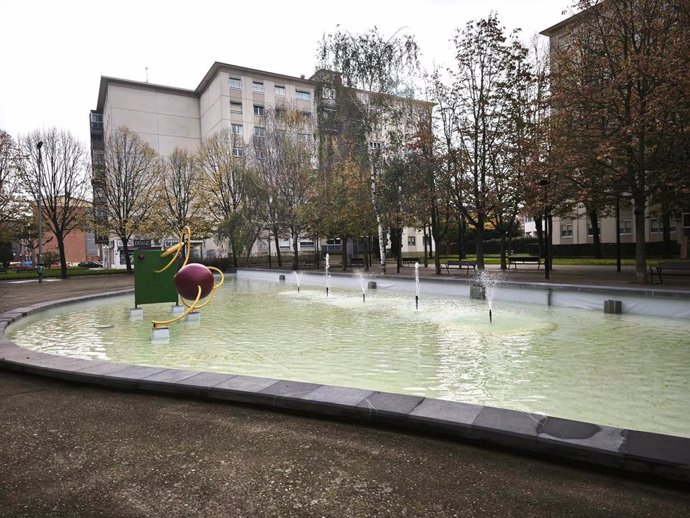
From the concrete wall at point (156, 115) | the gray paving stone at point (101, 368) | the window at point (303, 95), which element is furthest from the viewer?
the window at point (303, 95)

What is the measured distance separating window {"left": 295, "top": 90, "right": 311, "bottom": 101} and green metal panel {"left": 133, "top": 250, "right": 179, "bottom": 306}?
168ft

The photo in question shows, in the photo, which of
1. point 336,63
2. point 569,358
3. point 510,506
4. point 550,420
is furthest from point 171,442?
point 336,63

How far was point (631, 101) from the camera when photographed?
1722cm

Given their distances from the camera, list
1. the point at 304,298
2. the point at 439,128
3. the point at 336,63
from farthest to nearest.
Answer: the point at 336,63 → the point at 439,128 → the point at 304,298

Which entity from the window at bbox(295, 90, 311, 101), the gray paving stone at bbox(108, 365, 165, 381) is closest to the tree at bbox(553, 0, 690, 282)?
the gray paving stone at bbox(108, 365, 165, 381)

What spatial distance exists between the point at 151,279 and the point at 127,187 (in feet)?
99.5

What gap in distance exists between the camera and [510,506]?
10.1 feet

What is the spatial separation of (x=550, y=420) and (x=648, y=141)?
62.7 ft

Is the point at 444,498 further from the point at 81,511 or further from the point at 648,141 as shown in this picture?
the point at 648,141

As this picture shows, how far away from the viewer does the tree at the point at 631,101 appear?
50.2 feet

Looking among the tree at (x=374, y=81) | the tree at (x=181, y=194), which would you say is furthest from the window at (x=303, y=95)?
the tree at (x=374, y=81)

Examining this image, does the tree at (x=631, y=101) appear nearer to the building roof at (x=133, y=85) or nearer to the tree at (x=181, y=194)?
the tree at (x=181, y=194)

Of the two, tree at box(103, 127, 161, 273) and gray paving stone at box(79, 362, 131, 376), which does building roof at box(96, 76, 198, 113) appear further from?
gray paving stone at box(79, 362, 131, 376)

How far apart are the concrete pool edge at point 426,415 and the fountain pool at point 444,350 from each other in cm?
133
